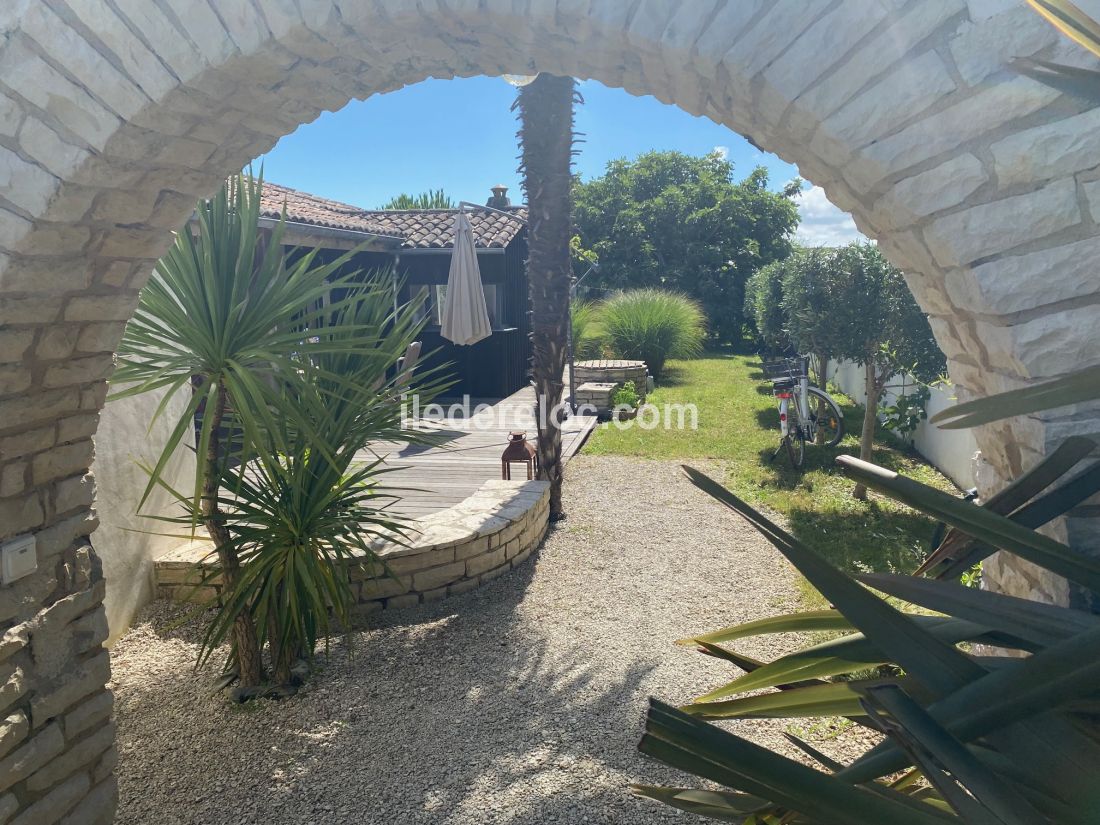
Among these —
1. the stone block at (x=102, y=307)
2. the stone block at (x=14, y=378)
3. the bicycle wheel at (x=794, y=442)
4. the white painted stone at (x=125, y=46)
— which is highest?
the white painted stone at (x=125, y=46)

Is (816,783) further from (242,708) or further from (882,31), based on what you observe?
(242,708)

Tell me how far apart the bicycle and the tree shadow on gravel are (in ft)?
14.8

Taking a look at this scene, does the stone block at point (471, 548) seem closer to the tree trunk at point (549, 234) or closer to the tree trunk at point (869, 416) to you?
the tree trunk at point (549, 234)

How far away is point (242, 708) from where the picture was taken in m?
3.42

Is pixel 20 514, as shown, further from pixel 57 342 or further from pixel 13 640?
pixel 57 342

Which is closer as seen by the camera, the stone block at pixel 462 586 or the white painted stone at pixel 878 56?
the white painted stone at pixel 878 56

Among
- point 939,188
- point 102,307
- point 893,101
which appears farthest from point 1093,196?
point 102,307

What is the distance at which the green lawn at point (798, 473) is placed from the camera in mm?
5582

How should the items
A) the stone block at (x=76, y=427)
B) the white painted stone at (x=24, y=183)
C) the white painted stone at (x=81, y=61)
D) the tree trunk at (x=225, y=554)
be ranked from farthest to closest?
the tree trunk at (x=225, y=554) → the stone block at (x=76, y=427) → the white painted stone at (x=24, y=183) → the white painted stone at (x=81, y=61)

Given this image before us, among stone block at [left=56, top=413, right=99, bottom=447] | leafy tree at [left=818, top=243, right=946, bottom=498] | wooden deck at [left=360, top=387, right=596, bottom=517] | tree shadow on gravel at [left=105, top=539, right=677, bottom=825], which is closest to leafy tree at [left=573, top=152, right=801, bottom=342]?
wooden deck at [left=360, top=387, right=596, bottom=517]

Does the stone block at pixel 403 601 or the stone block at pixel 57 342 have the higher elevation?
the stone block at pixel 57 342

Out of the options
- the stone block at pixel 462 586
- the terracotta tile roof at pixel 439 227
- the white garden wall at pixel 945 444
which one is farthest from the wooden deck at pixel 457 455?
the white garden wall at pixel 945 444

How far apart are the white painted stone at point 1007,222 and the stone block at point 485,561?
12.2ft

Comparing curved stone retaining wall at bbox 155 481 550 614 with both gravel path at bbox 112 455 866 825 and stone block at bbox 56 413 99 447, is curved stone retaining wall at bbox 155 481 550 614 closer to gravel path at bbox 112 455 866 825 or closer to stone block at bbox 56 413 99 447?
gravel path at bbox 112 455 866 825
